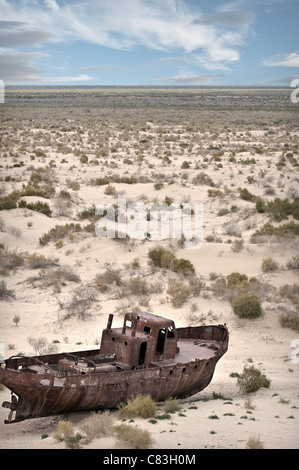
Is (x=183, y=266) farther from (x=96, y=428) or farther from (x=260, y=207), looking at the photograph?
(x=96, y=428)

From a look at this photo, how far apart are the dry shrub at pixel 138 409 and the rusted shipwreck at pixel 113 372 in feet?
1.33

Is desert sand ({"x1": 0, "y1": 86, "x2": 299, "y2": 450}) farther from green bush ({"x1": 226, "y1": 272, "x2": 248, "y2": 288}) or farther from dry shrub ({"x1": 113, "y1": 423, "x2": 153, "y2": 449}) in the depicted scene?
green bush ({"x1": 226, "y1": 272, "x2": 248, "y2": 288})

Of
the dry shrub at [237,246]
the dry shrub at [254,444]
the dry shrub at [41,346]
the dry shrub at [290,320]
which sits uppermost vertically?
the dry shrub at [237,246]

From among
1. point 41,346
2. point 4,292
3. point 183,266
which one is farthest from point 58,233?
point 41,346

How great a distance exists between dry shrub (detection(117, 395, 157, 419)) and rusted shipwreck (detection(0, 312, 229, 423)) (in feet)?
1.33

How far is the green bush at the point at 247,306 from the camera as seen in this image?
16984 millimetres

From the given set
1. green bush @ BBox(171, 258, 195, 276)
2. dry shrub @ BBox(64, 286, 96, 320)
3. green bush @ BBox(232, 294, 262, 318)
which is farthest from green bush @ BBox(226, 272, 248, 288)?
dry shrub @ BBox(64, 286, 96, 320)

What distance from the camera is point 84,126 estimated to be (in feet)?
230

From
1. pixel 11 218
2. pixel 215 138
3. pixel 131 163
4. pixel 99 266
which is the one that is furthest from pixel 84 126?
pixel 99 266

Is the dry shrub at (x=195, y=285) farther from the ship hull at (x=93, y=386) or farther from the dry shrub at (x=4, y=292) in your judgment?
the ship hull at (x=93, y=386)

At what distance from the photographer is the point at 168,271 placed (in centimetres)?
2105

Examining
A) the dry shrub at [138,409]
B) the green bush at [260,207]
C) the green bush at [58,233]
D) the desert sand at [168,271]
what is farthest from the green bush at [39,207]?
the dry shrub at [138,409]

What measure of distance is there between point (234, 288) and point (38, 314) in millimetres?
6644

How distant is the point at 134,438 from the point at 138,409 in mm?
1713
